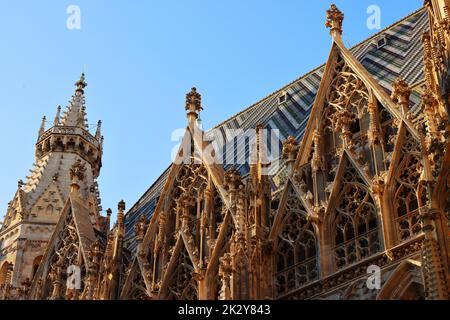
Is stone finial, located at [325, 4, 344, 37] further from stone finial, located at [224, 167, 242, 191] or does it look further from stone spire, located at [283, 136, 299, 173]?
stone finial, located at [224, 167, 242, 191]

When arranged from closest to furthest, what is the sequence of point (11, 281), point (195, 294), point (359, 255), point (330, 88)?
1. point (359, 255)
2. point (195, 294)
3. point (330, 88)
4. point (11, 281)

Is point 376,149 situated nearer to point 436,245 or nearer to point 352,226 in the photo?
point 352,226

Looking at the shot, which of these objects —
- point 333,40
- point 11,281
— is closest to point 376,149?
point 333,40

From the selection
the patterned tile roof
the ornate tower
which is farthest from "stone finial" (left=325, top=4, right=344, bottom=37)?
the ornate tower

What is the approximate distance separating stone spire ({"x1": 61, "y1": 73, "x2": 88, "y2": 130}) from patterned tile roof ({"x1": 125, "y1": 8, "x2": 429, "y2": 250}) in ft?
17.6

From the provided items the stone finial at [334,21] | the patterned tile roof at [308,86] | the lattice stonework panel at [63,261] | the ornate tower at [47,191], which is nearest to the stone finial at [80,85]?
the ornate tower at [47,191]

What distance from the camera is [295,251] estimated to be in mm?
18484

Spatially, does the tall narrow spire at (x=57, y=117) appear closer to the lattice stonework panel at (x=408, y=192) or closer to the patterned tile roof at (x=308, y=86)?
the patterned tile roof at (x=308, y=86)

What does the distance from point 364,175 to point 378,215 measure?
3.65ft

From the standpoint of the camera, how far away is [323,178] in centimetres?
1928

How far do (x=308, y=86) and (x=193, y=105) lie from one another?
Answer: 6.38 m

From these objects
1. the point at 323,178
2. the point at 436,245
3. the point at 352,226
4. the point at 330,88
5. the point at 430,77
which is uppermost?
the point at 330,88

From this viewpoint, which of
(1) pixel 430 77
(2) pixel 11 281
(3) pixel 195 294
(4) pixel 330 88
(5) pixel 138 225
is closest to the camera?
(1) pixel 430 77

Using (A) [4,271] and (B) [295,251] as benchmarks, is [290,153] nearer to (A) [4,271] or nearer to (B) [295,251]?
(B) [295,251]
